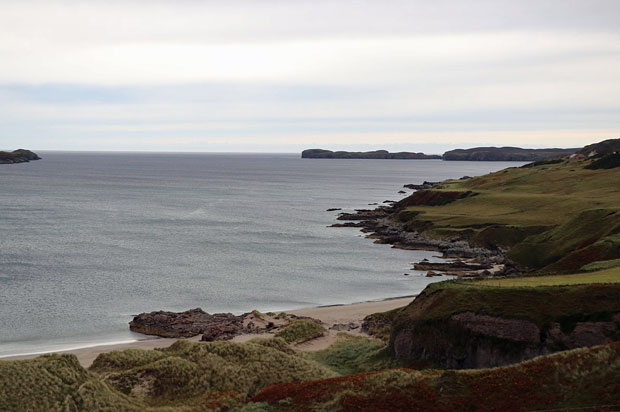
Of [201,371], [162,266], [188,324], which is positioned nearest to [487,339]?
[201,371]

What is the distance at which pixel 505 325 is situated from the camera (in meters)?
32.4

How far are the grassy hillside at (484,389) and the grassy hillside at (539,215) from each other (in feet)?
94.5

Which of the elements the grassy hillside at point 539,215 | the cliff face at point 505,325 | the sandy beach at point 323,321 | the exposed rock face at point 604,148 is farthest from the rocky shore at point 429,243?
the exposed rock face at point 604,148

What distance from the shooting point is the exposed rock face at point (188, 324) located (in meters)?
46.9

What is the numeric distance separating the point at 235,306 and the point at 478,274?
27.0 meters

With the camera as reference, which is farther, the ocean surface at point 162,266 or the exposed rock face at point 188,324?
the ocean surface at point 162,266

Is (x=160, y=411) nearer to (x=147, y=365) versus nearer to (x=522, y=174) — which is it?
(x=147, y=365)

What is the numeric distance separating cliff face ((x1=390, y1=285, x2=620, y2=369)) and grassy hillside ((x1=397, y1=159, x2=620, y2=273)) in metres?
20.5

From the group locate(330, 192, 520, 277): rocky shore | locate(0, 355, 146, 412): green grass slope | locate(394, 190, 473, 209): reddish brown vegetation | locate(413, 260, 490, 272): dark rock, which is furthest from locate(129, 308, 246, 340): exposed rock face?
locate(394, 190, 473, 209): reddish brown vegetation

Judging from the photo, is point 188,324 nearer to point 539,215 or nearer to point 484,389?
point 484,389

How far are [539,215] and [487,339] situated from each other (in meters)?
64.4

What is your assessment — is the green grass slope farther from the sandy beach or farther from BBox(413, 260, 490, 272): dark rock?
BBox(413, 260, 490, 272): dark rock

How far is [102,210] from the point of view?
13425cm

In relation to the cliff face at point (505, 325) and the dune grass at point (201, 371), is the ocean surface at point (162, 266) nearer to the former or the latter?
the dune grass at point (201, 371)
